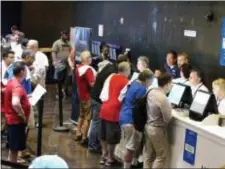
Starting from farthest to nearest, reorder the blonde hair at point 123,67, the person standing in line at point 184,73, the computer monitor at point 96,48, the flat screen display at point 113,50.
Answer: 1. the computer monitor at point 96,48
2. the flat screen display at point 113,50
3. the person standing in line at point 184,73
4. the blonde hair at point 123,67

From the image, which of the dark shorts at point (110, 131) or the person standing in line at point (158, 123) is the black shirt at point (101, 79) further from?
the person standing in line at point (158, 123)

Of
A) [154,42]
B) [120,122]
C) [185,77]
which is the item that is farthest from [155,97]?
[154,42]

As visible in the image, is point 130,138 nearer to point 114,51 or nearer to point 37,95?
point 37,95

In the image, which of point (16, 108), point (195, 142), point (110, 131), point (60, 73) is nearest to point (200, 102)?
point (195, 142)

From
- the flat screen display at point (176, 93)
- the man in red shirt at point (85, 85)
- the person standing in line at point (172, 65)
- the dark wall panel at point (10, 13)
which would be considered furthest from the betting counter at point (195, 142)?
the dark wall panel at point (10, 13)

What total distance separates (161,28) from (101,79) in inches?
103

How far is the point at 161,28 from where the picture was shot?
9180 millimetres

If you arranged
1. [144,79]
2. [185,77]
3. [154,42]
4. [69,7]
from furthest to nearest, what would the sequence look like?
[69,7] < [154,42] < [185,77] < [144,79]

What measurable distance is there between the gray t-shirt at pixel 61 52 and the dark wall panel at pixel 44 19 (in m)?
3.77

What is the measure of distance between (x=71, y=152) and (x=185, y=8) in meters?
3.03

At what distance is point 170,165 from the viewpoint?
245 inches

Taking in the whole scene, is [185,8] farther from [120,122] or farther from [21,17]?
[21,17]

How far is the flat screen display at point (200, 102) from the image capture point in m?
5.78

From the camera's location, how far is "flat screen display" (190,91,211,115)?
5.78m
